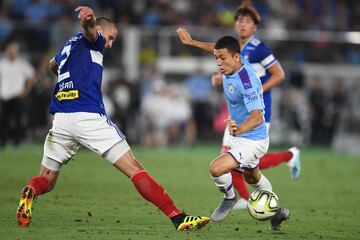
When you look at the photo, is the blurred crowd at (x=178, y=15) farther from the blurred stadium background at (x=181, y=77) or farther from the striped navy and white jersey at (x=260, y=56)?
the striped navy and white jersey at (x=260, y=56)

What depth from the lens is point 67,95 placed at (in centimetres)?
947

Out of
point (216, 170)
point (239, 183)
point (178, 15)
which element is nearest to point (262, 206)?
point (216, 170)

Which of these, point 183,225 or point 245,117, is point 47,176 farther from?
point 245,117

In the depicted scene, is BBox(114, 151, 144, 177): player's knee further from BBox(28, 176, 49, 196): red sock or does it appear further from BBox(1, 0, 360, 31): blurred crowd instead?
BBox(1, 0, 360, 31): blurred crowd

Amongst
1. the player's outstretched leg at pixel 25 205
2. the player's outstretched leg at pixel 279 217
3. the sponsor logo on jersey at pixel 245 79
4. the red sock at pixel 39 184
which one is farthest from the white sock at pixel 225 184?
the player's outstretched leg at pixel 25 205

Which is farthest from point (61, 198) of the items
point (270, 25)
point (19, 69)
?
point (270, 25)

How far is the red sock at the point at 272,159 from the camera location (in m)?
12.1

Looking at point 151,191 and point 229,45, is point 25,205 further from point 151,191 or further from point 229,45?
point 229,45

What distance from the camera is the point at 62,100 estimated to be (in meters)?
9.52

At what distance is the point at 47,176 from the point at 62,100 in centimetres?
86

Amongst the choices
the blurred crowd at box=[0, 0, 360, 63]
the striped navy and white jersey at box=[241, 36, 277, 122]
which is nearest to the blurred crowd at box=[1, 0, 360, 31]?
the blurred crowd at box=[0, 0, 360, 63]

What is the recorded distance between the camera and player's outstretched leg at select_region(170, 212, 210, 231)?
9.27 meters

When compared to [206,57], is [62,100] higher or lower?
higher

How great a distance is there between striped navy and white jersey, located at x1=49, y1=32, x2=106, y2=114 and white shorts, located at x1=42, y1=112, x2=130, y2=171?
0.30 feet
